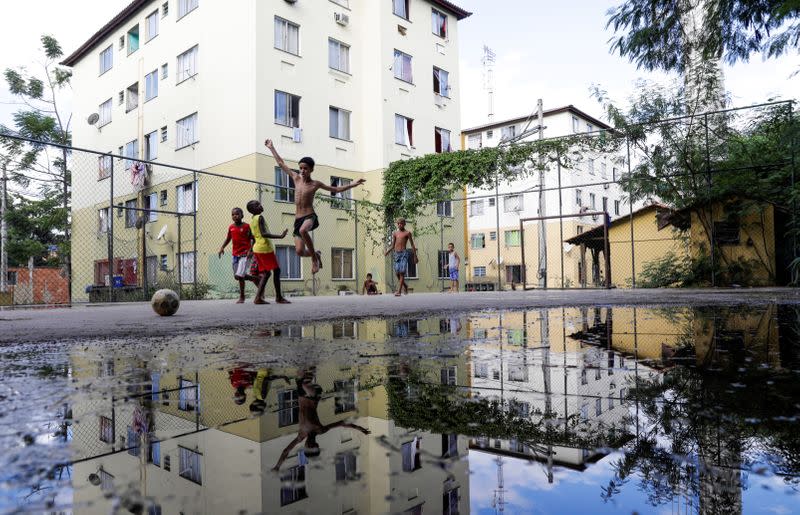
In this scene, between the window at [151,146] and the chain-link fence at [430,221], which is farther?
the window at [151,146]

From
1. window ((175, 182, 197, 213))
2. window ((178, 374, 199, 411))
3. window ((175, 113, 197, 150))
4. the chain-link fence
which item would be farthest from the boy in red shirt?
window ((175, 113, 197, 150))

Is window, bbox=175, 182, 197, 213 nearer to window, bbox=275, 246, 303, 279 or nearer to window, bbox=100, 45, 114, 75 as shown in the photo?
window, bbox=275, 246, 303, 279

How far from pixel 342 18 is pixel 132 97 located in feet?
36.3

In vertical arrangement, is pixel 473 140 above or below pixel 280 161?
above

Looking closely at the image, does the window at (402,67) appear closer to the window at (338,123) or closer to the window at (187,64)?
the window at (338,123)

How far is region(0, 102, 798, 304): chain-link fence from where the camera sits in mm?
13570

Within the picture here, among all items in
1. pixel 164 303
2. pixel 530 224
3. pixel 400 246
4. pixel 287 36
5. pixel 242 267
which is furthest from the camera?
pixel 530 224

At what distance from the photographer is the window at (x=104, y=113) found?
2702cm

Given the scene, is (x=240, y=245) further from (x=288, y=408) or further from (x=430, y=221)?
(x=430, y=221)

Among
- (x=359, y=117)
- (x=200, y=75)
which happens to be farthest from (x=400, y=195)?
(x=200, y=75)

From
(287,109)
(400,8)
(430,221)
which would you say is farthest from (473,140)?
(287,109)

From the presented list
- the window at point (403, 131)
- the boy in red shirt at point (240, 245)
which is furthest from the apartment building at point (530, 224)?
the boy in red shirt at point (240, 245)

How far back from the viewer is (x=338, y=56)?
73.3 feet

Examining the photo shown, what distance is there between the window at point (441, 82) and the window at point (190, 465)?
25.6 m
